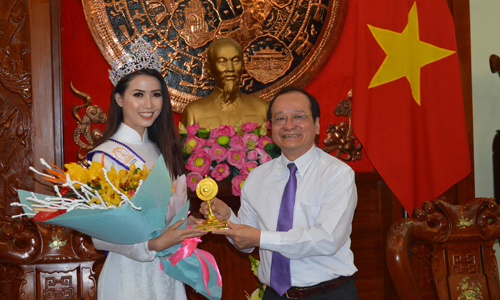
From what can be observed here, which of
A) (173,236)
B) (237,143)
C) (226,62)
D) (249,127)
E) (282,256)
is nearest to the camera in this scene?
(173,236)

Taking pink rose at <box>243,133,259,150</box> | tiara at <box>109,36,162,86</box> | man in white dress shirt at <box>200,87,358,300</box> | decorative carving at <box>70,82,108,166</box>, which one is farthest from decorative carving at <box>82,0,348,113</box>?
man in white dress shirt at <box>200,87,358,300</box>

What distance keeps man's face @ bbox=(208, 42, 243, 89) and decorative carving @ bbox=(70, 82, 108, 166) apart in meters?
0.89

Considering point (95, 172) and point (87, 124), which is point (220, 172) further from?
point (87, 124)

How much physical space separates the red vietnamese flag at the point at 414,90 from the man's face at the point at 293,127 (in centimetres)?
148

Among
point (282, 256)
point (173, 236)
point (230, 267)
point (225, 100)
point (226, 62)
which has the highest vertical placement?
point (226, 62)

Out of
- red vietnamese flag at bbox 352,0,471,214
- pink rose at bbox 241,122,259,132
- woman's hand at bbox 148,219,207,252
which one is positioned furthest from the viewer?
red vietnamese flag at bbox 352,0,471,214

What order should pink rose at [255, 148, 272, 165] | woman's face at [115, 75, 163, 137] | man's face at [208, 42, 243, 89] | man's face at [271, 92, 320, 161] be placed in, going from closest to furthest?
man's face at [271, 92, 320, 161] → woman's face at [115, 75, 163, 137] → pink rose at [255, 148, 272, 165] → man's face at [208, 42, 243, 89]

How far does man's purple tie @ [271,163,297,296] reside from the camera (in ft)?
4.98

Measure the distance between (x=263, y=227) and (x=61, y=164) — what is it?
185 cm

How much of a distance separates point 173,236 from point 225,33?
2.34 m

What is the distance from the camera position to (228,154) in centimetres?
233

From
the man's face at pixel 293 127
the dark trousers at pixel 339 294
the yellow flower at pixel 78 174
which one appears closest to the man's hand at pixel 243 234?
the dark trousers at pixel 339 294

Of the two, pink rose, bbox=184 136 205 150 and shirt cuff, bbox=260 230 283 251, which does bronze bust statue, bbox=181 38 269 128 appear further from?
shirt cuff, bbox=260 230 283 251

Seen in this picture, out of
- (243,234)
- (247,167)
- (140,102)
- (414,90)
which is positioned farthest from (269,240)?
(414,90)
